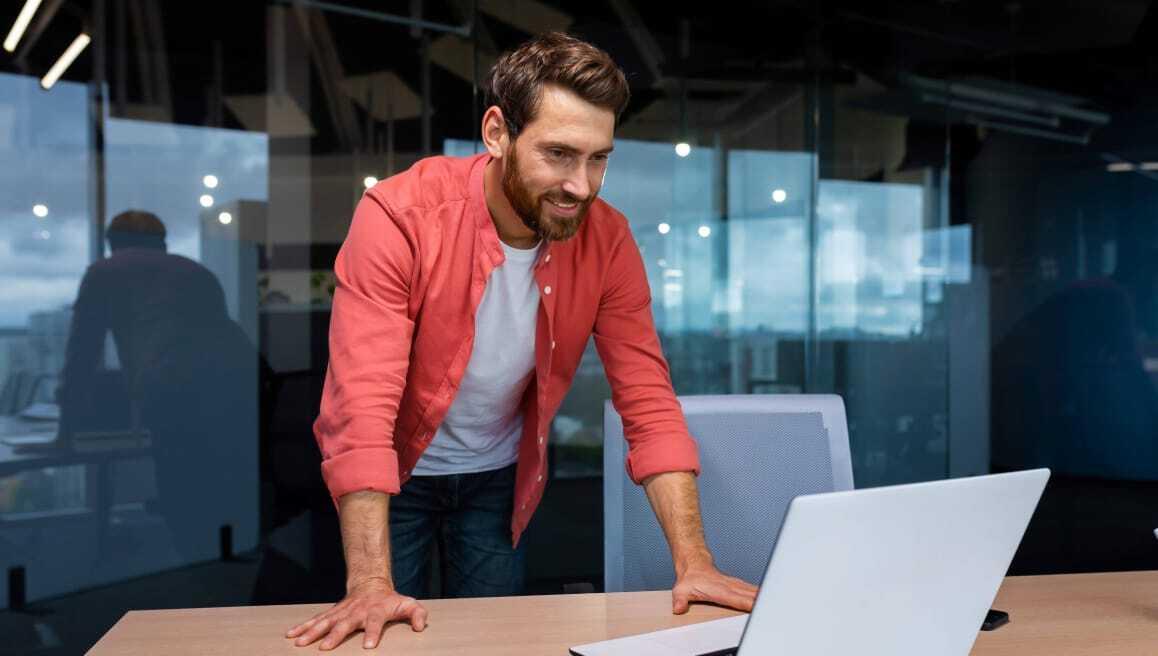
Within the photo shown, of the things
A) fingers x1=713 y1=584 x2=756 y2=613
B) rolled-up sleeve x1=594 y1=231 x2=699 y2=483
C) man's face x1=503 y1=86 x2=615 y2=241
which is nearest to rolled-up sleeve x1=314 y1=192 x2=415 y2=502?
man's face x1=503 y1=86 x2=615 y2=241

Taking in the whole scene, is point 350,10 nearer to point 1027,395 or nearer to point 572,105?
point 572,105

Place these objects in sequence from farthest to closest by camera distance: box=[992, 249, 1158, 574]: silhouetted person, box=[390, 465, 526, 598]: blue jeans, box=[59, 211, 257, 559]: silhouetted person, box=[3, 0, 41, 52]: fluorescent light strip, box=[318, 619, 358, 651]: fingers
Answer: box=[992, 249, 1158, 574]: silhouetted person, box=[59, 211, 257, 559]: silhouetted person, box=[3, 0, 41, 52]: fluorescent light strip, box=[390, 465, 526, 598]: blue jeans, box=[318, 619, 358, 651]: fingers

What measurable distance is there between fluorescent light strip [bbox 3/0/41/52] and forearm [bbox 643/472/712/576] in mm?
3079

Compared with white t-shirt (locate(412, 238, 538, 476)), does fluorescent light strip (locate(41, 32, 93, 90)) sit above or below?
above

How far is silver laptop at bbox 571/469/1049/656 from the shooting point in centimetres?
88

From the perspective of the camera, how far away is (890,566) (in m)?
0.95

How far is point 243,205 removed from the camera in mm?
3900

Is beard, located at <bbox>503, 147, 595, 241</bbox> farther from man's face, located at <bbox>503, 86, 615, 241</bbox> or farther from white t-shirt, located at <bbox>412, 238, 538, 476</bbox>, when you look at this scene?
white t-shirt, located at <bbox>412, 238, 538, 476</bbox>

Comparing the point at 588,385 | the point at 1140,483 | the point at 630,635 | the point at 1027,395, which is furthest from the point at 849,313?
the point at 630,635

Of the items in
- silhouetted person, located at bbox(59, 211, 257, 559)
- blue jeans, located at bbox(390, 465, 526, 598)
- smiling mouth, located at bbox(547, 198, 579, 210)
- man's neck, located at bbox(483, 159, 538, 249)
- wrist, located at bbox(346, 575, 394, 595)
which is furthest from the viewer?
silhouetted person, located at bbox(59, 211, 257, 559)

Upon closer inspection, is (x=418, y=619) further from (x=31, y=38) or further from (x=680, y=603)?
(x=31, y=38)

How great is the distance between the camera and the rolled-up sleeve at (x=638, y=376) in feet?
5.63

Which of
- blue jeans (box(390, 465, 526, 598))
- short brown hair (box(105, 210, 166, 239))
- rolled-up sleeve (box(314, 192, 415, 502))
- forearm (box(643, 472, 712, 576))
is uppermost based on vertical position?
short brown hair (box(105, 210, 166, 239))

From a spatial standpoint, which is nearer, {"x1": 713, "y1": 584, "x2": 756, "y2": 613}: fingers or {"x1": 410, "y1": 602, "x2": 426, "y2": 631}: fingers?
{"x1": 410, "y1": 602, "x2": 426, "y2": 631}: fingers
